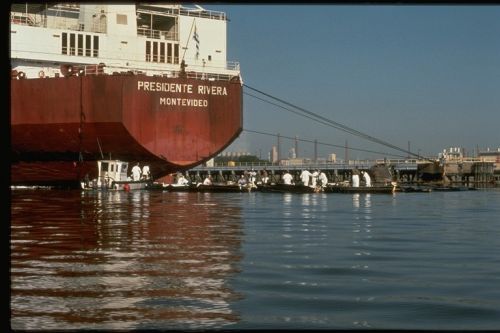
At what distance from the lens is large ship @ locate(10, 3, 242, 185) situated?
30734 mm

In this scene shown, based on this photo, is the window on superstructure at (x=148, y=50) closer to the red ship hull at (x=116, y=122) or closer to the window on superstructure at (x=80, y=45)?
the window on superstructure at (x=80, y=45)

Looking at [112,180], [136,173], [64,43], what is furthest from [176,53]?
[112,180]

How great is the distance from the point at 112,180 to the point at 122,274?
2428cm

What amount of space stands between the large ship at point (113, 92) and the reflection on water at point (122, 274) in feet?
57.3

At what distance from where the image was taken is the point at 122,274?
287 inches

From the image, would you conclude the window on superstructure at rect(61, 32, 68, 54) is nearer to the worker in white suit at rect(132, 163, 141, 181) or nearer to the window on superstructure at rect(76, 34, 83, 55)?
the window on superstructure at rect(76, 34, 83, 55)

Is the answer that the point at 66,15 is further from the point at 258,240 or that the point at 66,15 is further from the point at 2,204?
the point at 2,204

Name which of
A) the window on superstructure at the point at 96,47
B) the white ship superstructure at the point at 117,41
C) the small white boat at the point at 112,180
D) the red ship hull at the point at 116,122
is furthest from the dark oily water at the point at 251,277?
the window on superstructure at the point at 96,47

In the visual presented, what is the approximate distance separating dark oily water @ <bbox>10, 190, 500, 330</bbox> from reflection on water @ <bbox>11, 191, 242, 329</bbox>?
0.01 meters

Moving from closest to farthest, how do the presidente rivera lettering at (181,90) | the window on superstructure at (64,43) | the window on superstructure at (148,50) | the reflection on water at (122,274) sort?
the reflection on water at (122,274), the presidente rivera lettering at (181,90), the window on superstructure at (64,43), the window on superstructure at (148,50)

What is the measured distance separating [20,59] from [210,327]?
3024 cm

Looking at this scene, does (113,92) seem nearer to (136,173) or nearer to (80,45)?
(136,173)

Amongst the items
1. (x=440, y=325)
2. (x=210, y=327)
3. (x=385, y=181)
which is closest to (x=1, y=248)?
(x=210, y=327)

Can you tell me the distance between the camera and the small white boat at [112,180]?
30875 millimetres
